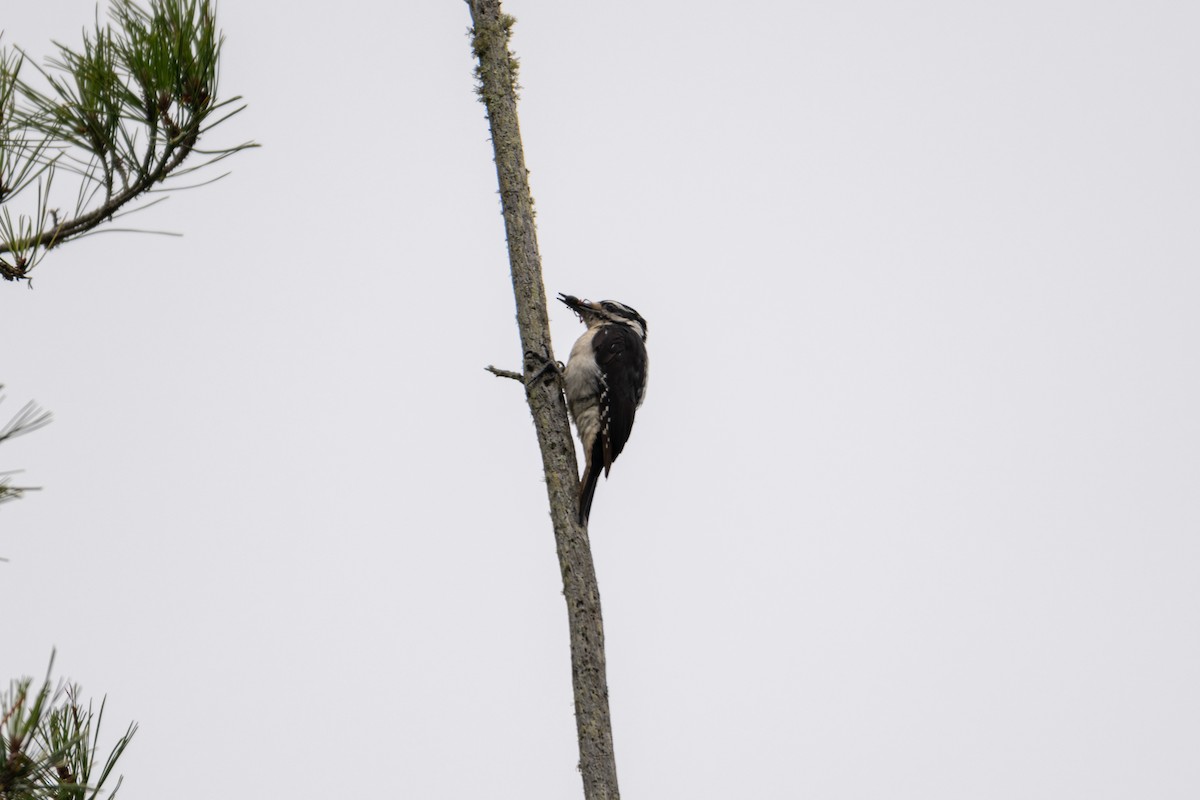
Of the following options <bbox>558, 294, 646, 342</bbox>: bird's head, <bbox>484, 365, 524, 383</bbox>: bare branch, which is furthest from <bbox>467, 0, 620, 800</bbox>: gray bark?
<bbox>558, 294, 646, 342</bbox>: bird's head

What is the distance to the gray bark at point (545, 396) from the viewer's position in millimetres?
3629

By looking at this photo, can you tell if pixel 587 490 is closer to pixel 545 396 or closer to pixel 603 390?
pixel 545 396

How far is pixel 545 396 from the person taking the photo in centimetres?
418

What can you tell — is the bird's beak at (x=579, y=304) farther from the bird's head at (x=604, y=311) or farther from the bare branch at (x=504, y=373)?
the bare branch at (x=504, y=373)

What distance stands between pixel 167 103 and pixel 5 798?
1534 millimetres

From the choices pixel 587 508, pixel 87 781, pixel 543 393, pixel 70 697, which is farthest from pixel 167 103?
pixel 587 508

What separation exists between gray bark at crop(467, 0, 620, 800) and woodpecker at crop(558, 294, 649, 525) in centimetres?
56

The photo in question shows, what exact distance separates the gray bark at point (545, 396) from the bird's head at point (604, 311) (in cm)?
158

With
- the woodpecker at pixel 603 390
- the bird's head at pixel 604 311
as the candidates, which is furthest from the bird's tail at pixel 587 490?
the bird's head at pixel 604 311

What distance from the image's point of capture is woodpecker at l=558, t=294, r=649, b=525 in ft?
16.3

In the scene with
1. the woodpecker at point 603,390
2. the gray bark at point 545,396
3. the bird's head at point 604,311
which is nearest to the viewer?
the gray bark at point 545,396

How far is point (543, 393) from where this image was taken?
164 inches

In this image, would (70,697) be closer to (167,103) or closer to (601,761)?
(167,103)

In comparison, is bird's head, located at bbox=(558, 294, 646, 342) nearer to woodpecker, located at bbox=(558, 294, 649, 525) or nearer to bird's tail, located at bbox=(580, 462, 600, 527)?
woodpecker, located at bbox=(558, 294, 649, 525)
